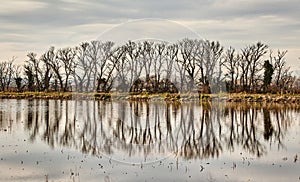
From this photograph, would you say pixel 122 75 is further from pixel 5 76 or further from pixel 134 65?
pixel 5 76

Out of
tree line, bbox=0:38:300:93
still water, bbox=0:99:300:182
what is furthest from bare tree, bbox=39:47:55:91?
still water, bbox=0:99:300:182

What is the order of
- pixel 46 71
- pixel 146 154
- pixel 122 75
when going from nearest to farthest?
pixel 146 154, pixel 122 75, pixel 46 71

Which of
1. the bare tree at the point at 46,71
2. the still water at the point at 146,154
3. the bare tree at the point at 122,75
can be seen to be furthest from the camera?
the bare tree at the point at 46,71

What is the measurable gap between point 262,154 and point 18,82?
66.2m

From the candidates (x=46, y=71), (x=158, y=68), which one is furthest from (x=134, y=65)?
(x=46, y=71)

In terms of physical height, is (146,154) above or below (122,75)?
below

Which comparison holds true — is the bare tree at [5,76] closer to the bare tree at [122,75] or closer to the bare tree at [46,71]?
the bare tree at [46,71]

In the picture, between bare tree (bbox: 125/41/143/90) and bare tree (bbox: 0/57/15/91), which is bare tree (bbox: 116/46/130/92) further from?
bare tree (bbox: 0/57/15/91)

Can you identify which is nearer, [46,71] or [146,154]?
[146,154]

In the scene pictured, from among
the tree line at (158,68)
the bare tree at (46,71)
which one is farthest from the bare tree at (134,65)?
the bare tree at (46,71)

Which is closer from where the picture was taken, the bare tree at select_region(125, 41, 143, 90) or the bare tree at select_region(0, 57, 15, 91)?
the bare tree at select_region(125, 41, 143, 90)

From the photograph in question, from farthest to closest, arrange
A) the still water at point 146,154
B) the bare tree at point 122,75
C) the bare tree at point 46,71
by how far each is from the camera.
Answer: the bare tree at point 46,71
the bare tree at point 122,75
the still water at point 146,154

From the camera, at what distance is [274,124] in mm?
23641

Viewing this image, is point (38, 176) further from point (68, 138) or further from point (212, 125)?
point (212, 125)
